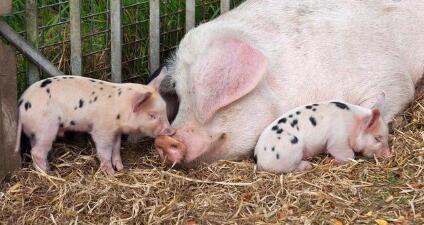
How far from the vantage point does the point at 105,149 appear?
213 inches

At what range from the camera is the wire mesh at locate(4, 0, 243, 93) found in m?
6.00

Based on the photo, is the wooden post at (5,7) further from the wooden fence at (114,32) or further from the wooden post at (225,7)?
the wooden post at (225,7)

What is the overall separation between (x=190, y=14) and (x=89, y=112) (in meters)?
1.33

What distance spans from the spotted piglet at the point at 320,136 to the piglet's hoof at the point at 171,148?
43cm

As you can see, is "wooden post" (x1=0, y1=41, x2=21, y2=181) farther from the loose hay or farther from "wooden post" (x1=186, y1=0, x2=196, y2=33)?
"wooden post" (x1=186, y1=0, x2=196, y2=33)

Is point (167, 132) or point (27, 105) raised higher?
point (27, 105)

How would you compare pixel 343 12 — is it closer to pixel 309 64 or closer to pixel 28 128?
pixel 309 64

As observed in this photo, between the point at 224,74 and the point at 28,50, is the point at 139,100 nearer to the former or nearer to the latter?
the point at 224,74

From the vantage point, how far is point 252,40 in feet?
18.7

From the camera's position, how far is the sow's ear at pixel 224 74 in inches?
214

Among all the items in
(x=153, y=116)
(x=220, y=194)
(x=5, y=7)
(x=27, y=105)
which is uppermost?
(x=5, y=7)

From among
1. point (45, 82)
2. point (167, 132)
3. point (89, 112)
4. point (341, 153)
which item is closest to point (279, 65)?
point (341, 153)

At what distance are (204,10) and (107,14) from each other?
2.97 feet

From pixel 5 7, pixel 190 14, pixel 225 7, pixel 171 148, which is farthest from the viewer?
pixel 225 7
